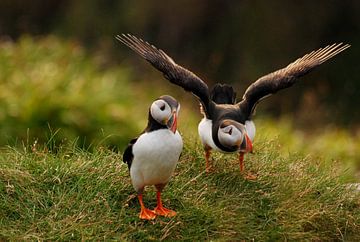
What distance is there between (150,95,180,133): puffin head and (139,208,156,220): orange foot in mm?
542

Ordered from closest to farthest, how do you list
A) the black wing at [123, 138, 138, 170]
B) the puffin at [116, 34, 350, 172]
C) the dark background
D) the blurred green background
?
1. the black wing at [123, 138, 138, 170]
2. the puffin at [116, 34, 350, 172]
3. the blurred green background
4. the dark background

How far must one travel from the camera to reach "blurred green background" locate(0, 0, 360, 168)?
8547mm

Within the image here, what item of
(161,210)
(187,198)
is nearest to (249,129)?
(187,198)

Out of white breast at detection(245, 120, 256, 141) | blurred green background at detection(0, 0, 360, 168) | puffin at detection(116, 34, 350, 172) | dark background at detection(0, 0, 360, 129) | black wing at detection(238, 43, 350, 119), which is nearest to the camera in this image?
puffin at detection(116, 34, 350, 172)

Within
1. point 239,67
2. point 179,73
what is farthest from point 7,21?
point 179,73

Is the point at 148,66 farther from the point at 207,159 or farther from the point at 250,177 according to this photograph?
the point at 250,177

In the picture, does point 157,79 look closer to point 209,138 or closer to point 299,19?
point 299,19

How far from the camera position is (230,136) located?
5590mm

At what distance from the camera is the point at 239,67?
13797 mm

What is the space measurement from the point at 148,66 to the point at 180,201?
7692 mm

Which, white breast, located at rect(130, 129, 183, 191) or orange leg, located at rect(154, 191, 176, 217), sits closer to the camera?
white breast, located at rect(130, 129, 183, 191)

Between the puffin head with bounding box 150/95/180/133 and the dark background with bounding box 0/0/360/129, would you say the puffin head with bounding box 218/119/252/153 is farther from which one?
the dark background with bounding box 0/0/360/129

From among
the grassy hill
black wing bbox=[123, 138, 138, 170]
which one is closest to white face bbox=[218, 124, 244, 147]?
the grassy hill

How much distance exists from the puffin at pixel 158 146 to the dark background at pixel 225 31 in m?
7.23
